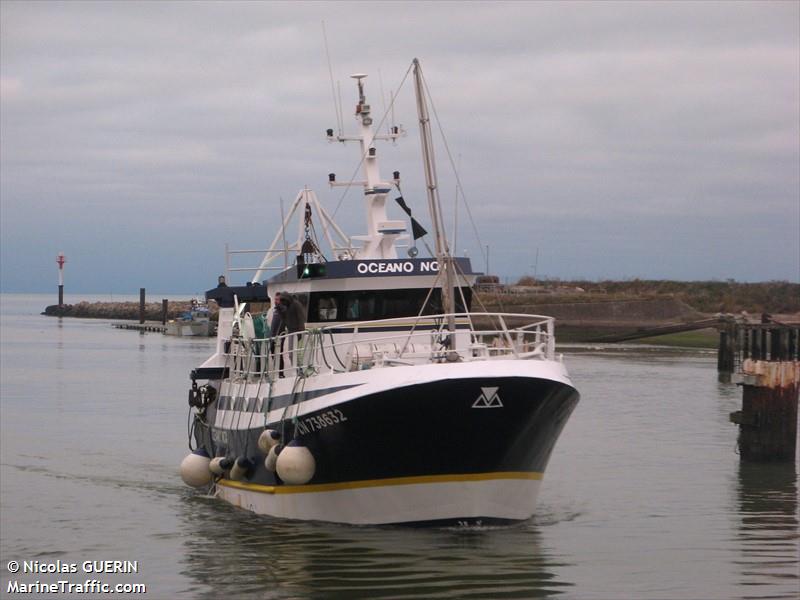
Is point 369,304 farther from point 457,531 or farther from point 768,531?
point 768,531

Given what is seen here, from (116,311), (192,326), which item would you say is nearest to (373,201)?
(192,326)

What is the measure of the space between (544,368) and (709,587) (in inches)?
136

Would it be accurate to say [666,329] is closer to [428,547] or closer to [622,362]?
[622,362]

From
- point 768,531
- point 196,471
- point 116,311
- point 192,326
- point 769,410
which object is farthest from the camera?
point 116,311

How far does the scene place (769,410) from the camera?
2392 centimetres

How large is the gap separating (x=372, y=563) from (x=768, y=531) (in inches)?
276

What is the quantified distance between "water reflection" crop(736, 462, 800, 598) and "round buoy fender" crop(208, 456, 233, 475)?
8154 mm

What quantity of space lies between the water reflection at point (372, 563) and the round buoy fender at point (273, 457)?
0.88 metres

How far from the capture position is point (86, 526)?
19.8 metres

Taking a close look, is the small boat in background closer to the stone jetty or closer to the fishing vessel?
the stone jetty

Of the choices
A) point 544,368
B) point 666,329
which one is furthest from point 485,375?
point 666,329

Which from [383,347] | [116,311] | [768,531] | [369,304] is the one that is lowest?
[768,531]

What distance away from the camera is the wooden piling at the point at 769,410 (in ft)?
77.0

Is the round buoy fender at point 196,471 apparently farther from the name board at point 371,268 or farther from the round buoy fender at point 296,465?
the round buoy fender at point 296,465
